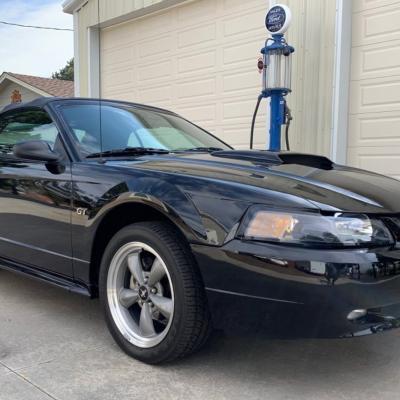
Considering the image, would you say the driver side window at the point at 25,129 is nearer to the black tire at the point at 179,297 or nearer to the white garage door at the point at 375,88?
the black tire at the point at 179,297

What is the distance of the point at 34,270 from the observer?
3.69 m

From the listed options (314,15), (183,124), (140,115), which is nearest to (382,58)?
(314,15)

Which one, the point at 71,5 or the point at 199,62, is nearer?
the point at 199,62

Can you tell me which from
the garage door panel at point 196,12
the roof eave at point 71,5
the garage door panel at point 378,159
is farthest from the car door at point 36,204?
the roof eave at point 71,5

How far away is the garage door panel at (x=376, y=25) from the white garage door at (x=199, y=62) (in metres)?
1.53

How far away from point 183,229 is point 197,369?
2.60ft

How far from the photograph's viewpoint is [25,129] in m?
4.13

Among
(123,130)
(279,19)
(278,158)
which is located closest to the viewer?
(278,158)

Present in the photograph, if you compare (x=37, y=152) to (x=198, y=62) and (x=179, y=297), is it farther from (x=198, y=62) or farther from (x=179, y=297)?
(x=198, y=62)

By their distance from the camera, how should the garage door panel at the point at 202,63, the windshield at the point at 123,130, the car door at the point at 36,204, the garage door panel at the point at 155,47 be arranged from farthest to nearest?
the garage door panel at the point at 155,47 < the garage door panel at the point at 202,63 < the windshield at the point at 123,130 < the car door at the point at 36,204

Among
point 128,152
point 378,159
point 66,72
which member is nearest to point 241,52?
point 378,159

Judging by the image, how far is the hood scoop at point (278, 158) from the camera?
3.21 metres

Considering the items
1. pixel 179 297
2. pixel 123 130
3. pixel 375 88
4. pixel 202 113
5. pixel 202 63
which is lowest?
pixel 179 297

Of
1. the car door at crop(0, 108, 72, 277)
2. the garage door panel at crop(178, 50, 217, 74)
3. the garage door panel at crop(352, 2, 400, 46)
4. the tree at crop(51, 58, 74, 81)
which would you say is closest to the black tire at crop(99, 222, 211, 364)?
the car door at crop(0, 108, 72, 277)
